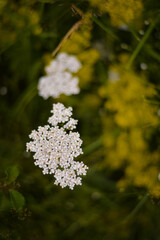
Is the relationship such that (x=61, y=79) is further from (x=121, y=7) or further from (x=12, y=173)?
(x=12, y=173)

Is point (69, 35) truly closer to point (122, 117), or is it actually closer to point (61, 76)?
point (61, 76)

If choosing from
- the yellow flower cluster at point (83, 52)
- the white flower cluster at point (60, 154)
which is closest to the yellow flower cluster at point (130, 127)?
the yellow flower cluster at point (83, 52)

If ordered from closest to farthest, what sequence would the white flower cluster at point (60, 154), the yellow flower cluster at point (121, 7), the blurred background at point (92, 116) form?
the white flower cluster at point (60, 154) < the yellow flower cluster at point (121, 7) < the blurred background at point (92, 116)

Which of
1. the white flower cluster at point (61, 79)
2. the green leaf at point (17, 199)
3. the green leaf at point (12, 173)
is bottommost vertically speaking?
the green leaf at point (17, 199)

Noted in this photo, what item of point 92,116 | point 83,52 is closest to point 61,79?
point 83,52

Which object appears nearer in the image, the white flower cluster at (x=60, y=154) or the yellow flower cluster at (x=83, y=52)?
the white flower cluster at (x=60, y=154)

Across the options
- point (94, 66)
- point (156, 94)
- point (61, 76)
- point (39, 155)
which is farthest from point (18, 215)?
point (94, 66)

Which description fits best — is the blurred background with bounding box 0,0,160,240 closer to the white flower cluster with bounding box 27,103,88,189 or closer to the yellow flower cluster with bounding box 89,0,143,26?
the yellow flower cluster with bounding box 89,0,143,26

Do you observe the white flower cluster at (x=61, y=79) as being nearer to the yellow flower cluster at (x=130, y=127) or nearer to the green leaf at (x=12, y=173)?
the yellow flower cluster at (x=130, y=127)
